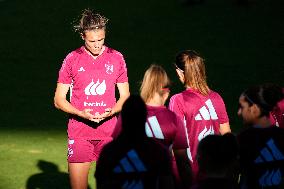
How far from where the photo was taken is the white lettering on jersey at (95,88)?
24.6 ft

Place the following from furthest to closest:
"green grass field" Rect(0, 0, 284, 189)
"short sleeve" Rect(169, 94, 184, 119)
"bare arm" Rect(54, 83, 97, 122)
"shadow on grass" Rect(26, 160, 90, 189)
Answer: "green grass field" Rect(0, 0, 284, 189) → "shadow on grass" Rect(26, 160, 90, 189) → "bare arm" Rect(54, 83, 97, 122) → "short sleeve" Rect(169, 94, 184, 119)

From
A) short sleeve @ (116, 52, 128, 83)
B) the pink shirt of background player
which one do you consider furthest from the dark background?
the pink shirt of background player

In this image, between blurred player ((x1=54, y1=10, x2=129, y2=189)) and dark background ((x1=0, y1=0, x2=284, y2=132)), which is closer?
blurred player ((x1=54, y1=10, x2=129, y2=189))

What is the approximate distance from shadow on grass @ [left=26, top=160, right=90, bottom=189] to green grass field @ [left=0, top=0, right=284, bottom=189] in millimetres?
14

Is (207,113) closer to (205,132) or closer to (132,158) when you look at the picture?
(205,132)

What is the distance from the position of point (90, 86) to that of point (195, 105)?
1.23 metres

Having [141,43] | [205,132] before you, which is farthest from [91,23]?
[141,43]

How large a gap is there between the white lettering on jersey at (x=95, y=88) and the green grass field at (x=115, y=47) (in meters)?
2.65

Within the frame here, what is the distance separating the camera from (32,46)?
1912 centimetres

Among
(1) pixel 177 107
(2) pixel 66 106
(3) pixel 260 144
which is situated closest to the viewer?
(3) pixel 260 144

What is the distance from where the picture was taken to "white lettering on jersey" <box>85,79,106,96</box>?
296 inches

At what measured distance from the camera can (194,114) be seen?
22.4 ft

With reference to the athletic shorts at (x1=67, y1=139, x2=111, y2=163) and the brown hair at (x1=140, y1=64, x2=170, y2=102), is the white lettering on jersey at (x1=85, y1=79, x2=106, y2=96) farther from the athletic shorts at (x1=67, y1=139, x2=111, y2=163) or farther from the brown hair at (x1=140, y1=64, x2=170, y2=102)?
the brown hair at (x1=140, y1=64, x2=170, y2=102)

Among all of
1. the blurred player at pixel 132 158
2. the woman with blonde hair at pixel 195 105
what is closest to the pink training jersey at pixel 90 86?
the woman with blonde hair at pixel 195 105
